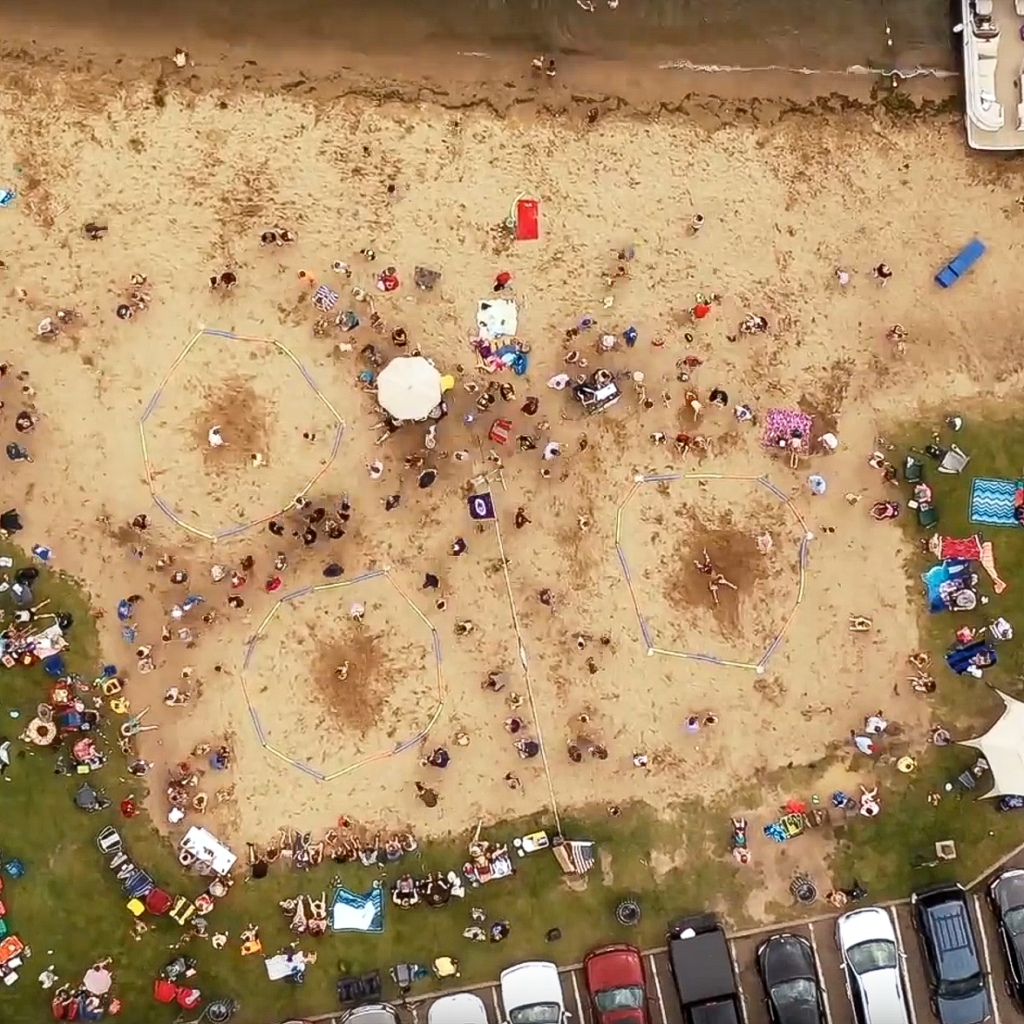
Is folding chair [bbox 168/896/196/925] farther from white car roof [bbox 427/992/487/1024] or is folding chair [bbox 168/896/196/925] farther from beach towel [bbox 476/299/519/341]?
beach towel [bbox 476/299/519/341]

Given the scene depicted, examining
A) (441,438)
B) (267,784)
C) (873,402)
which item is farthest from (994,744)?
(267,784)

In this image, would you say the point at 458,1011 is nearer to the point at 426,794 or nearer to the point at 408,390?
the point at 426,794


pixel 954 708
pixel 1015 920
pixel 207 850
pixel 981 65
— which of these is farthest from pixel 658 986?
pixel 981 65

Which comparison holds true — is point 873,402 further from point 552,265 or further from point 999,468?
point 552,265

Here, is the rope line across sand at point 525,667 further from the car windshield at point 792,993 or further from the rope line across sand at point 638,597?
the car windshield at point 792,993

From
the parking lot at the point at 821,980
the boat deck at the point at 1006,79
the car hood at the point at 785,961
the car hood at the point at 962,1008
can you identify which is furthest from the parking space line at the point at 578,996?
the boat deck at the point at 1006,79

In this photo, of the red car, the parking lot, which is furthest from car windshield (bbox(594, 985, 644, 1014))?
the parking lot

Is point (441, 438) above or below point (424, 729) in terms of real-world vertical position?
above
